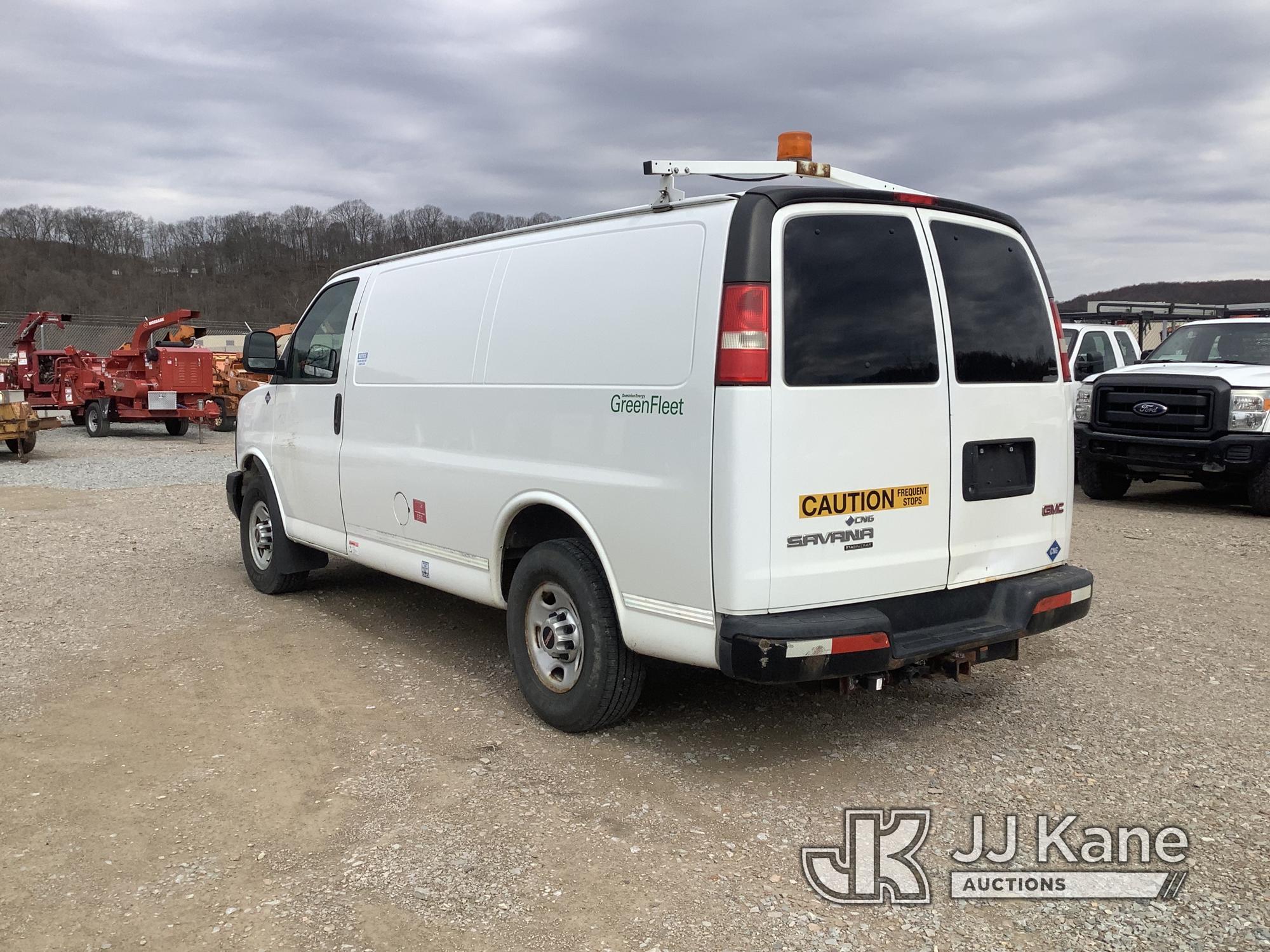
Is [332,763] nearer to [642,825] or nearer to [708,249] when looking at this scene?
[642,825]

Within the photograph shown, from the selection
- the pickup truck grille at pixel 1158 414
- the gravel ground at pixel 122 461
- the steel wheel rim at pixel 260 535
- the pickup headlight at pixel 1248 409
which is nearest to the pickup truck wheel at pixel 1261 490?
the pickup headlight at pixel 1248 409

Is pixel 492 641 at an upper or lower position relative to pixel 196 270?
lower

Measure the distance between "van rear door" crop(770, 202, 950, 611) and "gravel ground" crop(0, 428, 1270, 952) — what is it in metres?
0.89

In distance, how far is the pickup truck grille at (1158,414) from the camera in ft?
35.8

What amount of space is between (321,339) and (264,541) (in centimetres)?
172

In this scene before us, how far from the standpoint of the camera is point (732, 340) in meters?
3.78

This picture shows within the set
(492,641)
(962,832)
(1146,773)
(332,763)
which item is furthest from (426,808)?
(1146,773)

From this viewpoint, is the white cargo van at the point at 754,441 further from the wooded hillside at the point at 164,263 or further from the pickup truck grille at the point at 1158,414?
the wooded hillside at the point at 164,263

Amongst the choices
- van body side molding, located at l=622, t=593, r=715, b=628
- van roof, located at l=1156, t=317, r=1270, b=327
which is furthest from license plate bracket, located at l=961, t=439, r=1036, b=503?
van roof, located at l=1156, t=317, r=1270, b=327

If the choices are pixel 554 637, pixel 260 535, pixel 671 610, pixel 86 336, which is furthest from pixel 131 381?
pixel 86 336

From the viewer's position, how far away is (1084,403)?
1243cm

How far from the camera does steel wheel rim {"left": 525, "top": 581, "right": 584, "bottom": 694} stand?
4617 mm

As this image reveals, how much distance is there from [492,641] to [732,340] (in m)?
3.15

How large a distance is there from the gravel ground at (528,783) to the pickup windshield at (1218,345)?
5.80 metres
